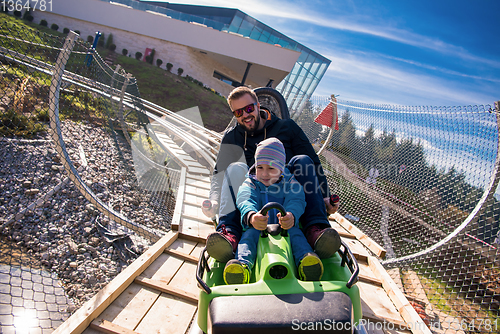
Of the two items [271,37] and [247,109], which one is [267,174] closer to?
[247,109]

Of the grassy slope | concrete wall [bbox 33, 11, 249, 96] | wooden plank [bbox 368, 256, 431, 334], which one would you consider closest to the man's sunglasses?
wooden plank [bbox 368, 256, 431, 334]

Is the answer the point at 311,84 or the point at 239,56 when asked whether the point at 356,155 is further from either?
the point at 311,84

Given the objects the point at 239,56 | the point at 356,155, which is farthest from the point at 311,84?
the point at 356,155

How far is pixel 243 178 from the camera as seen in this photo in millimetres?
1945

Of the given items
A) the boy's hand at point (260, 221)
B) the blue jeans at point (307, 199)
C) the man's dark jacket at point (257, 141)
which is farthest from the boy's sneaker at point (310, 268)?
the man's dark jacket at point (257, 141)

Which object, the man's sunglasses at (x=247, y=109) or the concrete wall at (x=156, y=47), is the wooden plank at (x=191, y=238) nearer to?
the man's sunglasses at (x=247, y=109)

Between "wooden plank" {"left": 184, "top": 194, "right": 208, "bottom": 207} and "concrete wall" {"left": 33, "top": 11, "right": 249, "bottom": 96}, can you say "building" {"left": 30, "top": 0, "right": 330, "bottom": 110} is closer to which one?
"concrete wall" {"left": 33, "top": 11, "right": 249, "bottom": 96}

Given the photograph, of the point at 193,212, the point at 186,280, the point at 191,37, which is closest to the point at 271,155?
the point at 186,280

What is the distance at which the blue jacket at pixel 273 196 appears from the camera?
1.57 metres

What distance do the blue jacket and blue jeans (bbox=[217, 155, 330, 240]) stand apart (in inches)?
4.0

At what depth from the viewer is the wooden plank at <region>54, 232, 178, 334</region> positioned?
4.42ft

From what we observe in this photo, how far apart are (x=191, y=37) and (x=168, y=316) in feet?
69.6

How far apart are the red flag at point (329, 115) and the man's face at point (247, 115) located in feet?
8.95

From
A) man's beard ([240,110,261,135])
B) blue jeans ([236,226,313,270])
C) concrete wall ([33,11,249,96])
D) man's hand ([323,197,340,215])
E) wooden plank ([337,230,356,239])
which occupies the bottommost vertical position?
wooden plank ([337,230,356,239])
